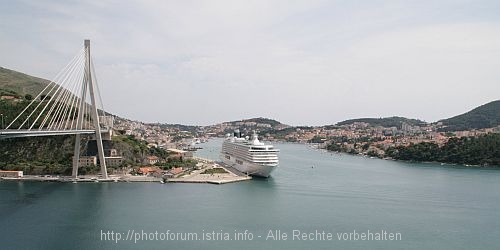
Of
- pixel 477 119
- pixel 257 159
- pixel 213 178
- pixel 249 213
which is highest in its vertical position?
pixel 477 119

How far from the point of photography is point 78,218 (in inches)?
437

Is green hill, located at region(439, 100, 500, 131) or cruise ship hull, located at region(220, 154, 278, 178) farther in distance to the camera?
green hill, located at region(439, 100, 500, 131)

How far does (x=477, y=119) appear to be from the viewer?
228 feet

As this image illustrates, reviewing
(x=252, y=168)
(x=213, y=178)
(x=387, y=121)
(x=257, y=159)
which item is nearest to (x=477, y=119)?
(x=387, y=121)

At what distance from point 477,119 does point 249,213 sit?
6652cm

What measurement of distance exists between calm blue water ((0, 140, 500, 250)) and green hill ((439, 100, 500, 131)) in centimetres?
5321

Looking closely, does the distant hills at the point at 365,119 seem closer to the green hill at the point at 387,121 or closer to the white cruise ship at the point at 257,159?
the green hill at the point at 387,121

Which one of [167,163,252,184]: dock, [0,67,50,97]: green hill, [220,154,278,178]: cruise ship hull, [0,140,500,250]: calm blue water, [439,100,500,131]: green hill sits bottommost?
[0,140,500,250]: calm blue water

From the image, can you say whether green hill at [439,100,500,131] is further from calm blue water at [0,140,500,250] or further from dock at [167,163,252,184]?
dock at [167,163,252,184]

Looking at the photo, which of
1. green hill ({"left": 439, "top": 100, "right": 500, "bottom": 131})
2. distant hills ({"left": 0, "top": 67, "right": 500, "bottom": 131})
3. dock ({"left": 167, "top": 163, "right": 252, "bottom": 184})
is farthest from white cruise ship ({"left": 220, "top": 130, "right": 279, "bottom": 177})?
green hill ({"left": 439, "top": 100, "right": 500, "bottom": 131})

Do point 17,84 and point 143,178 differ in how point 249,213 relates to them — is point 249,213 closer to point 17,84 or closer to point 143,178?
point 143,178

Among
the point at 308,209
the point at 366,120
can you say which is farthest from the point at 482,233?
the point at 366,120

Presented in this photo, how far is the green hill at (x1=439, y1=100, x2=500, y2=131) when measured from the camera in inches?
2616

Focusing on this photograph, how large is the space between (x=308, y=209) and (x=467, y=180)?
37.9ft
